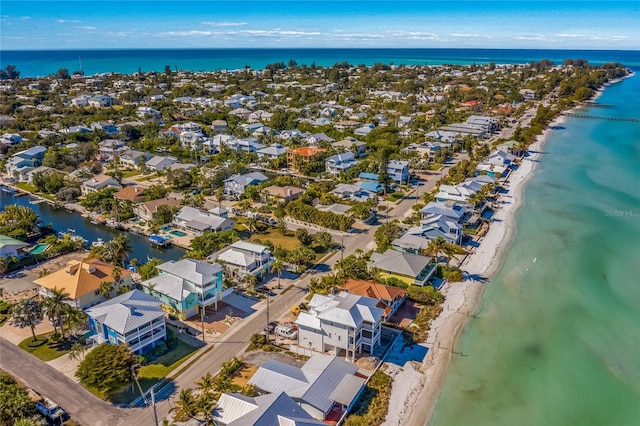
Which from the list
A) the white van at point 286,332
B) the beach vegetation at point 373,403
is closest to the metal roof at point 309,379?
the beach vegetation at point 373,403

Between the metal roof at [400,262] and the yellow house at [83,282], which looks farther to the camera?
the metal roof at [400,262]

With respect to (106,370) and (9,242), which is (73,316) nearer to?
(106,370)

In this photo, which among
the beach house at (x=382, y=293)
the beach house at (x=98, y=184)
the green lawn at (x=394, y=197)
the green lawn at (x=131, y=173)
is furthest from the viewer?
the green lawn at (x=131, y=173)

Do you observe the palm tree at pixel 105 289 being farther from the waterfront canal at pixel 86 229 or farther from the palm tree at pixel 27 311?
the waterfront canal at pixel 86 229

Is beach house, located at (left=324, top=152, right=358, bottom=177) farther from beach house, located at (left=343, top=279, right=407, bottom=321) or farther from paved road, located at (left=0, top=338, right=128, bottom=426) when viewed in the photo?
paved road, located at (left=0, top=338, right=128, bottom=426)

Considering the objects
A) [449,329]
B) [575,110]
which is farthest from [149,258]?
[575,110]
